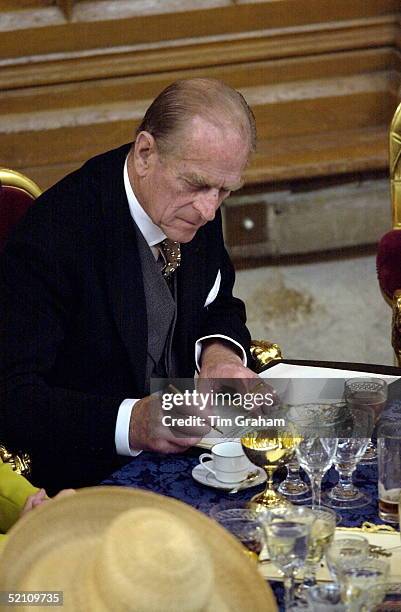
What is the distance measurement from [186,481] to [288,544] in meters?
0.50

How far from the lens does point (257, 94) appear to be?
470 cm

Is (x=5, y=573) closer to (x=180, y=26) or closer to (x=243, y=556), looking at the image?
(x=243, y=556)

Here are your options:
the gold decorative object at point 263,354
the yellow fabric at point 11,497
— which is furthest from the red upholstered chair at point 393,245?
the yellow fabric at point 11,497

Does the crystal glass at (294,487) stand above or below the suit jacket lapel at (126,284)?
below

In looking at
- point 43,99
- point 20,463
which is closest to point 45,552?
point 20,463

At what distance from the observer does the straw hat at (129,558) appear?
105 centimetres

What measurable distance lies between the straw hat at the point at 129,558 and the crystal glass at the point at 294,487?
545 millimetres

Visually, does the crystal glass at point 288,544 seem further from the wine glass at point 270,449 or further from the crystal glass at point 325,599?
the wine glass at point 270,449

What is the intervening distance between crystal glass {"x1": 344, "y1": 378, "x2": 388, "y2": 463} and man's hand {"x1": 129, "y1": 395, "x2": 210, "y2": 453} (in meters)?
0.26

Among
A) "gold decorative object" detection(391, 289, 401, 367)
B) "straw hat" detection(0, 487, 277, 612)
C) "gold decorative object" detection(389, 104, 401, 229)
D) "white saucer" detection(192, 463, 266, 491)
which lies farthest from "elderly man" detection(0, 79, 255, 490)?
"gold decorative object" detection(389, 104, 401, 229)

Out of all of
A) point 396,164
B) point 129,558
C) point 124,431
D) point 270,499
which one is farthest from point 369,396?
point 396,164

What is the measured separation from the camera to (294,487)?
1756 mm

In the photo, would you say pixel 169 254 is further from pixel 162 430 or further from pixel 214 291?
pixel 162 430

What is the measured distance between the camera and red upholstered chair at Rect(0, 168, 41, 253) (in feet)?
8.15
